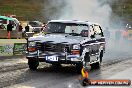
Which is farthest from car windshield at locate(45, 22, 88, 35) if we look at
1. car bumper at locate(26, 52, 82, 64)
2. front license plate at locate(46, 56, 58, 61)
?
front license plate at locate(46, 56, 58, 61)

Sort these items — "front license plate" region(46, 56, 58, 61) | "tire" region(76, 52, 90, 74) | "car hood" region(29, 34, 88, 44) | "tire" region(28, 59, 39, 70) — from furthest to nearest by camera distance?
"tire" region(28, 59, 39, 70)
"tire" region(76, 52, 90, 74)
"car hood" region(29, 34, 88, 44)
"front license plate" region(46, 56, 58, 61)

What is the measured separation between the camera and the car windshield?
47.4 feet

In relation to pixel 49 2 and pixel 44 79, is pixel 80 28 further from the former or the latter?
pixel 49 2

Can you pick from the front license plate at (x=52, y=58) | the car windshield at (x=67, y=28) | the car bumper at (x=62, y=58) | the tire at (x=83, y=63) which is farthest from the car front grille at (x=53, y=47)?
the car windshield at (x=67, y=28)

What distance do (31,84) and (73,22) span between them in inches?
177

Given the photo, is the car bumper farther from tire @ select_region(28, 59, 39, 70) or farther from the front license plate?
tire @ select_region(28, 59, 39, 70)

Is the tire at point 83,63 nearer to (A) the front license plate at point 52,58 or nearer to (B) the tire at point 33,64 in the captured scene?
(A) the front license plate at point 52,58

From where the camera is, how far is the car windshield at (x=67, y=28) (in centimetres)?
1445

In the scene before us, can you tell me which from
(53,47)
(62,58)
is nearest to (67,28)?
(53,47)

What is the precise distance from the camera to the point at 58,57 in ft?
43.5

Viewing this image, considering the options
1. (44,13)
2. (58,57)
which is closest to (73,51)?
(58,57)

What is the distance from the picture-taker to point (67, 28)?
574 inches

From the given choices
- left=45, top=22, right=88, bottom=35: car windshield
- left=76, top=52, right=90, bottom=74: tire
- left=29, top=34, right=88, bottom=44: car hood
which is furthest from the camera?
left=45, top=22, right=88, bottom=35: car windshield

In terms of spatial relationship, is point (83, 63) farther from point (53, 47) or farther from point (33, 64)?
point (33, 64)
